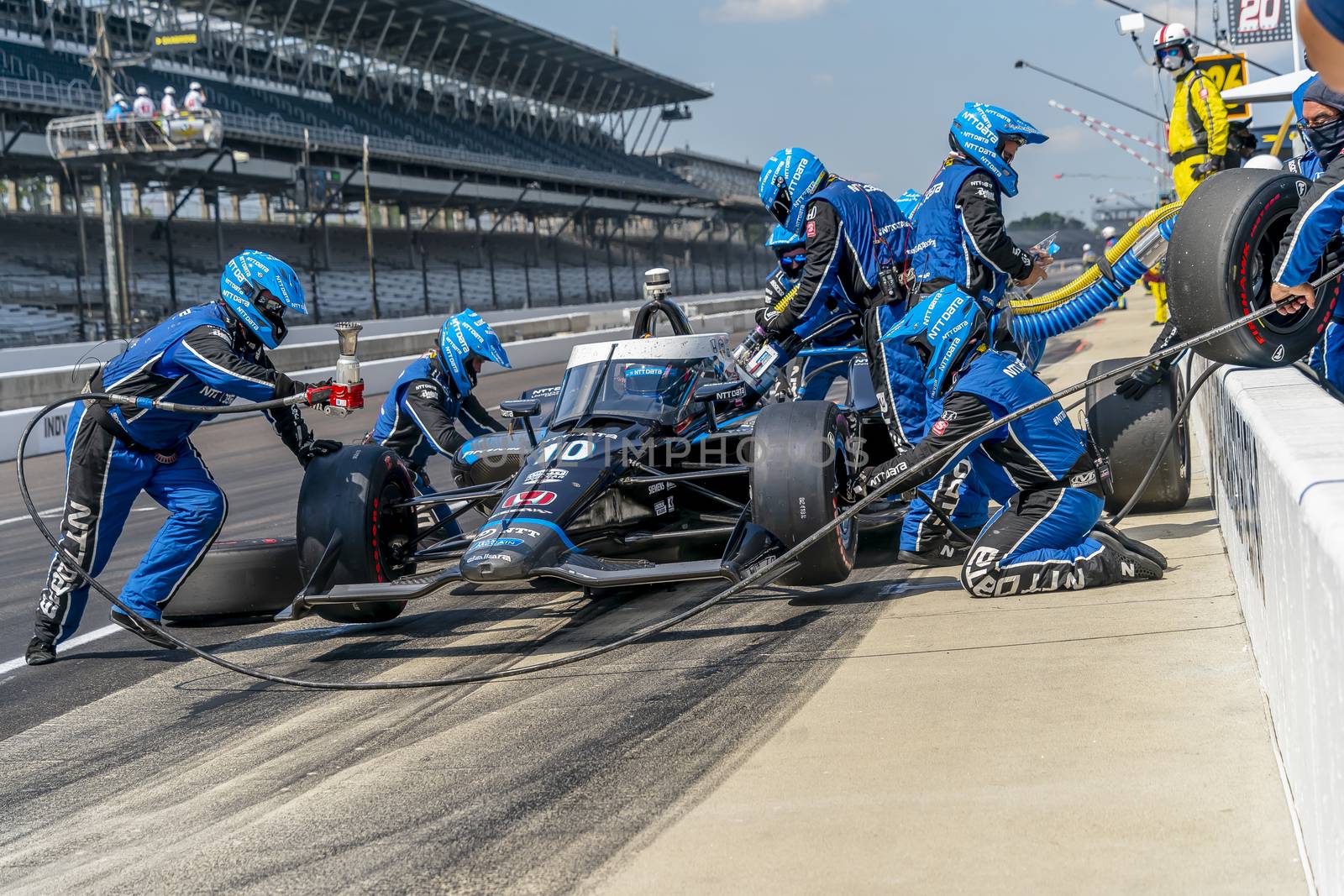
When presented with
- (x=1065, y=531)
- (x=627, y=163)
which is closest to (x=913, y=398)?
(x=1065, y=531)

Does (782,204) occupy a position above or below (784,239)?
above

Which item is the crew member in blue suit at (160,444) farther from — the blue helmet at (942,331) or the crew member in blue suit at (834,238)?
the crew member in blue suit at (834,238)

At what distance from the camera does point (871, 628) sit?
18.4 feet

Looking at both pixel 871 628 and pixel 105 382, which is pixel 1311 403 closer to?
pixel 871 628

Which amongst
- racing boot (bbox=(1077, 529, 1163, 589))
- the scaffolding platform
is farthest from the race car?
the scaffolding platform

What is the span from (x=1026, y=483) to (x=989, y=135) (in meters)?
2.20

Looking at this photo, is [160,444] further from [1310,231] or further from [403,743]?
[1310,231]

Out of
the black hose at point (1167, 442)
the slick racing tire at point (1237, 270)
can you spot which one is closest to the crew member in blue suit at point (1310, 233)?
the slick racing tire at point (1237, 270)

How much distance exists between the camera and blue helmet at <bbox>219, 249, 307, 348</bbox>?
6.52 meters

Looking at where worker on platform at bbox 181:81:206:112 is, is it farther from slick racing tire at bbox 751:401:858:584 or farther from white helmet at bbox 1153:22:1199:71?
slick racing tire at bbox 751:401:858:584

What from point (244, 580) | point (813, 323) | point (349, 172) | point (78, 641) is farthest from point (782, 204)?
point (349, 172)

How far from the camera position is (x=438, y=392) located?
8.31 meters

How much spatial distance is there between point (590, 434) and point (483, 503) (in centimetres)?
90

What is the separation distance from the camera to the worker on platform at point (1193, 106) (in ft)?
36.0
